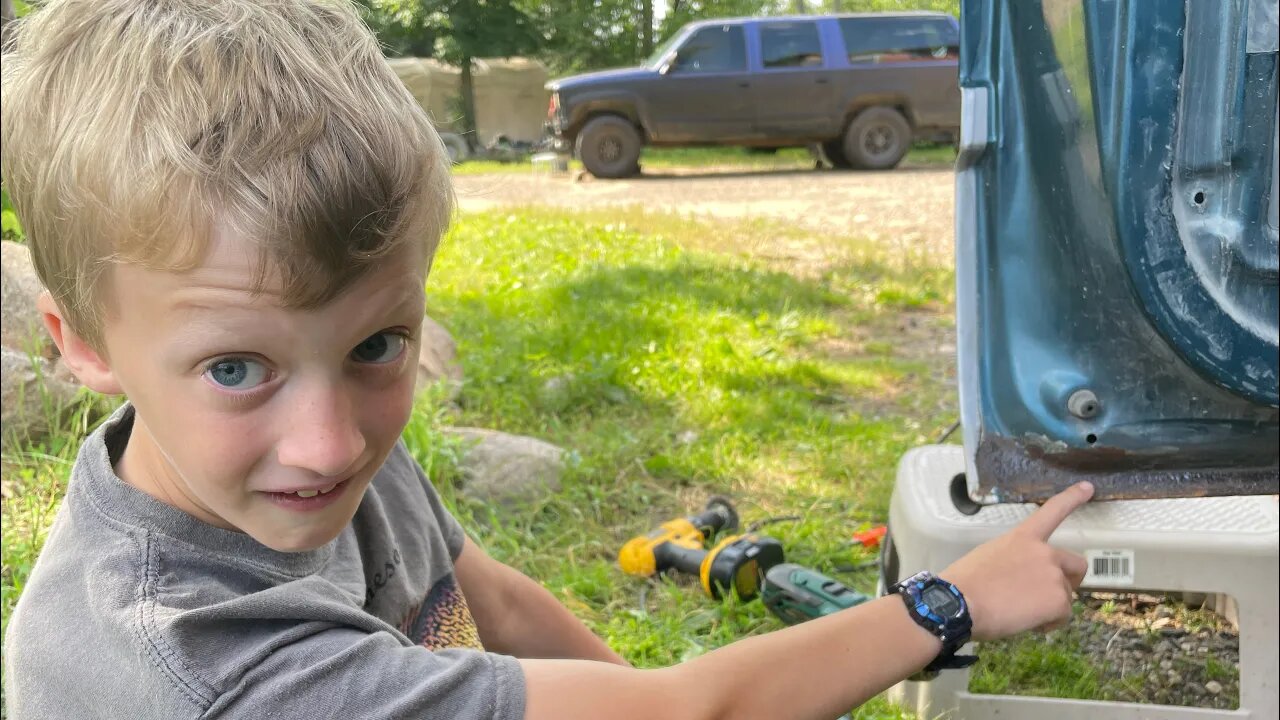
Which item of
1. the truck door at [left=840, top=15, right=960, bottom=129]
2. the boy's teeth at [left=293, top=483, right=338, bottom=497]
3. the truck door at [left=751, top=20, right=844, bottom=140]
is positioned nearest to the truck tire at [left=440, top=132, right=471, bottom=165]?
the boy's teeth at [left=293, top=483, right=338, bottom=497]

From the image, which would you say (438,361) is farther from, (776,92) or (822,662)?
(776,92)

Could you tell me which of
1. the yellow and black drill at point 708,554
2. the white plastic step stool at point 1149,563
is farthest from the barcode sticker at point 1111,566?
the yellow and black drill at point 708,554

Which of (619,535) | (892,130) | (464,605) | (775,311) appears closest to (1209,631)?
(619,535)

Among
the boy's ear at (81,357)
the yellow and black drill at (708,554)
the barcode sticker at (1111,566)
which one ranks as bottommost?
the yellow and black drill at (708,554)

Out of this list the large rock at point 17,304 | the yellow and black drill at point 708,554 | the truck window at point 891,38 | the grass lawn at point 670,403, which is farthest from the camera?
the truck window at point 891,38

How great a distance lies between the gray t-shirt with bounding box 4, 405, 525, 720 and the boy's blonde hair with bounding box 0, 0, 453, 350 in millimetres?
215

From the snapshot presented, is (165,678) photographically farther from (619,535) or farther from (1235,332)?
(619,535)

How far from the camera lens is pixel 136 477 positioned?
4.15 ft

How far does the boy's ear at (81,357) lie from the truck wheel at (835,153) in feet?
37.6

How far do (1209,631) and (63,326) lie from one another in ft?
7.09

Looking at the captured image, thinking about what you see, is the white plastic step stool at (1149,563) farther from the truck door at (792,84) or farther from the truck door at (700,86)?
the truck door at (792,84)

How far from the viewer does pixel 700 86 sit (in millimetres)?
11602

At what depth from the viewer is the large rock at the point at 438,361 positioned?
3754 millimetres

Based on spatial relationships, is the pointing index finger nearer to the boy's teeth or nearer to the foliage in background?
the boy's teeth
